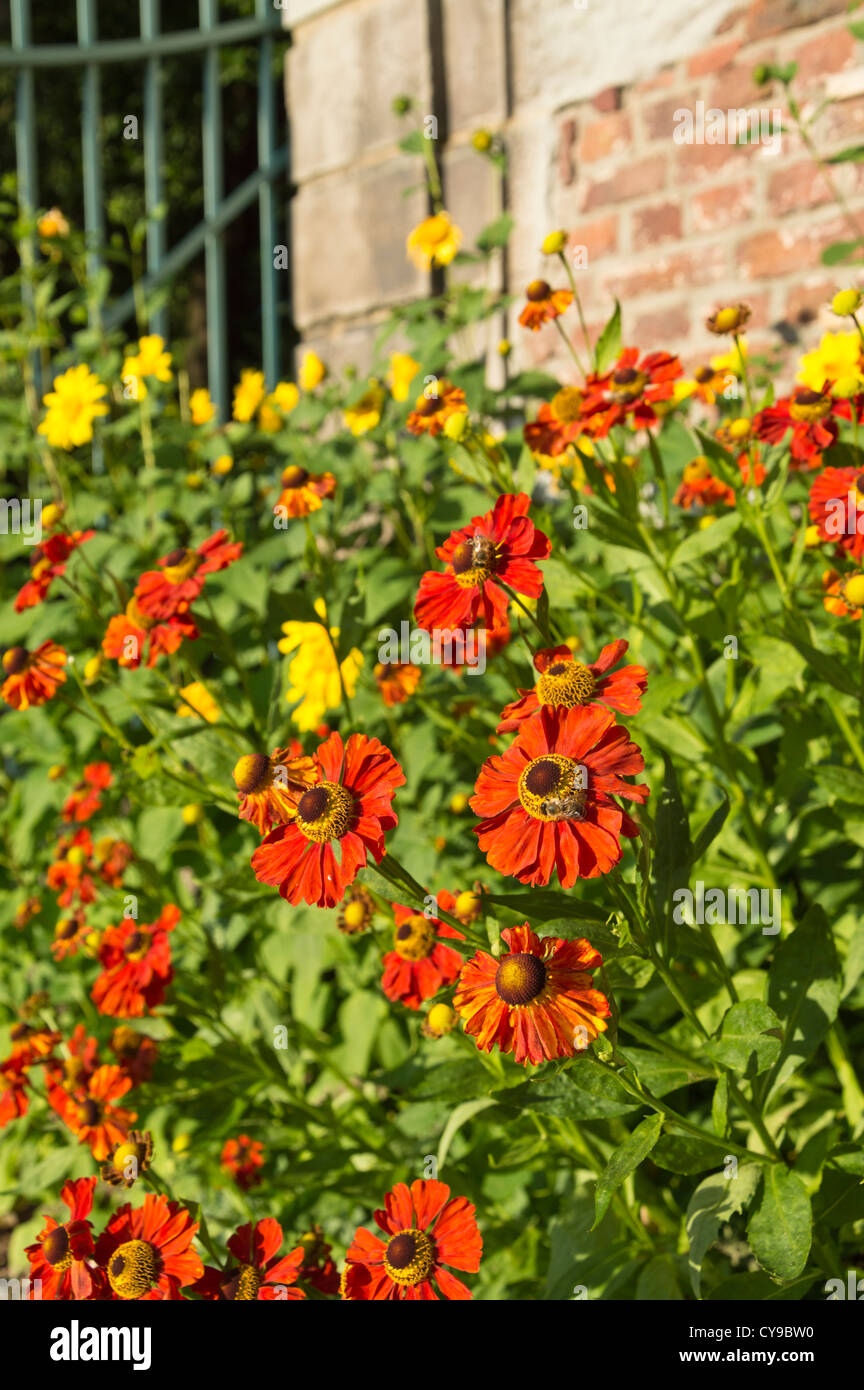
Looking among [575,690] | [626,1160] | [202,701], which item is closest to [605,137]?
[202,701]

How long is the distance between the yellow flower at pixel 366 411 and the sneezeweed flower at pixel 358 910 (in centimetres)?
103

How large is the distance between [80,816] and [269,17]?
8.82 feet

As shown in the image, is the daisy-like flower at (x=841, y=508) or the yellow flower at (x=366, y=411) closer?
the daisy-like flower at (x=841, y=508)

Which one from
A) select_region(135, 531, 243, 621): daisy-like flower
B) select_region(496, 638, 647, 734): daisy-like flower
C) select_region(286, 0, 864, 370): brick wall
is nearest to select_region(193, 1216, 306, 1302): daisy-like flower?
select_region(496, 638, 647, 734): daisy-like flower

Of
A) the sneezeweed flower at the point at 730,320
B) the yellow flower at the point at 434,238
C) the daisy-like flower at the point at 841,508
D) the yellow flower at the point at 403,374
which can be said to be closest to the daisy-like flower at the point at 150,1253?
the daisy-like flower at the point at 841,508

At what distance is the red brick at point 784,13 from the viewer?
2.16 meters

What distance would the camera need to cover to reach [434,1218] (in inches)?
40.3

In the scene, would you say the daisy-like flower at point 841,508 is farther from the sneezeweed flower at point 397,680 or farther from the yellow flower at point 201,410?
the yellow flower at point 201,410

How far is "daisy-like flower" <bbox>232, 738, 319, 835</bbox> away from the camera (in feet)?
3.13

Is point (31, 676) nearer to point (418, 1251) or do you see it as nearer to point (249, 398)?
point (418, 1251)

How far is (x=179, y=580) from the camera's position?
1.37 meters

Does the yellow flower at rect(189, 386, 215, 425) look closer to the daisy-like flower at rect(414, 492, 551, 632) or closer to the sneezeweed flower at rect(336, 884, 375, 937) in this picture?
the sneezeweed flower at rect(336, 884, 375, 937)

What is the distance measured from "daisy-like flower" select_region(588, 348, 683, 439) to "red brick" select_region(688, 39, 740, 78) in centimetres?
125

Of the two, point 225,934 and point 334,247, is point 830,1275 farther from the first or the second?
point 334,247
